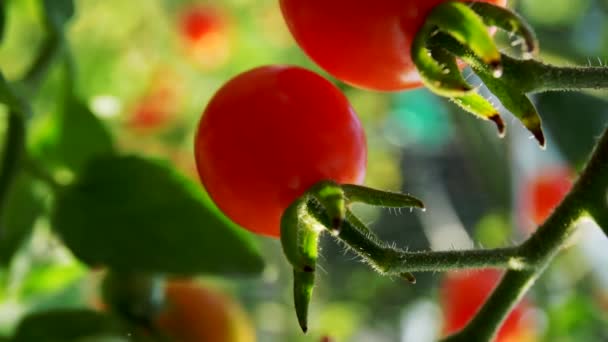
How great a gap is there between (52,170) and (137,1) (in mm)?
715

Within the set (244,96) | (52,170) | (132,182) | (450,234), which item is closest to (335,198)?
(244,96)

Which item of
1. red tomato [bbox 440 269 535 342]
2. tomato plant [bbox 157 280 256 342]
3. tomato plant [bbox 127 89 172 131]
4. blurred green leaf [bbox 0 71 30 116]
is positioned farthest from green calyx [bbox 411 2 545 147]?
tomato plant [bbox 127 89 172 131]

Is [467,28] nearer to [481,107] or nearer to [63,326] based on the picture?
[481,107]

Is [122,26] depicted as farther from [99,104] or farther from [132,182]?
[132,182]

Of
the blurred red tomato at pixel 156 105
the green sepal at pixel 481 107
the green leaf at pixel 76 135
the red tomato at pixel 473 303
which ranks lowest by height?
the blurred red tomato at pixel 156 105

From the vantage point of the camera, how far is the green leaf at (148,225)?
495 millimetres

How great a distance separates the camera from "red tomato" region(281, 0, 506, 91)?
1.00ft

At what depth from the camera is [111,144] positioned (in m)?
0.59

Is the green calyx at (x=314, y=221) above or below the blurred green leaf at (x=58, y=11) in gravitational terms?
above

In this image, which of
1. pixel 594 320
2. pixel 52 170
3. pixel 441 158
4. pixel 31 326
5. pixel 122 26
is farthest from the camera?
pixel 441 158

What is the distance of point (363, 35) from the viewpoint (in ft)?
1.02

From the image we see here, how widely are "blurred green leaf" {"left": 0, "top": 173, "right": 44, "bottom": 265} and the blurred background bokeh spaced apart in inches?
0.8

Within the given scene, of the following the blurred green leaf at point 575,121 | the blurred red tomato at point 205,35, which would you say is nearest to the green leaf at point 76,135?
the blurred green leaf at point 575,121

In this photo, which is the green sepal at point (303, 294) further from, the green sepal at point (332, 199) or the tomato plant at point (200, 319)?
the tomato plant at point (200, 319)
